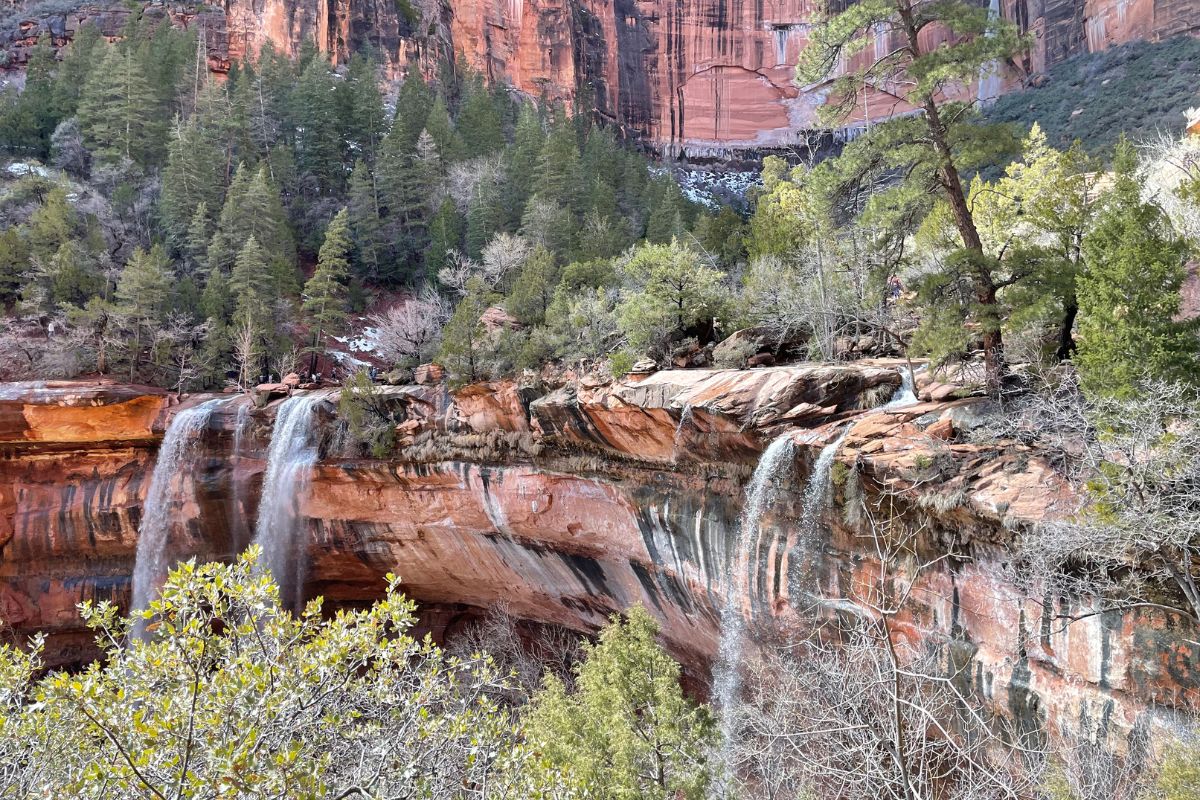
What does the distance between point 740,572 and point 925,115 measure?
9463 millimetres

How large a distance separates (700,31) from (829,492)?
61.4 m

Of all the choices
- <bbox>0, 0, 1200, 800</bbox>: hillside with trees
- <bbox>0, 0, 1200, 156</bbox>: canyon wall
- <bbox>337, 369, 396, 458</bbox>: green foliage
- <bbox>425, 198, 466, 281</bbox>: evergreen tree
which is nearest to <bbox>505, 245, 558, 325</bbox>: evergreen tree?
<bbox>0, 0, 1200, 800</bbox>: hillside with trees

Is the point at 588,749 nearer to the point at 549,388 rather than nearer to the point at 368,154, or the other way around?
the point at 549,388

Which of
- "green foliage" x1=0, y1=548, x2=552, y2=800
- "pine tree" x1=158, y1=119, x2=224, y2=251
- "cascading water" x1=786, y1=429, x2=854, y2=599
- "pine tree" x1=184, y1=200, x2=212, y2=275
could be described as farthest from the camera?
"pine tree" x1=158, y1=119, x2=224, y2=251

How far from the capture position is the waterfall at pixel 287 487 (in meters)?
21.5

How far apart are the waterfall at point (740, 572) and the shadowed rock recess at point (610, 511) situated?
20 cm

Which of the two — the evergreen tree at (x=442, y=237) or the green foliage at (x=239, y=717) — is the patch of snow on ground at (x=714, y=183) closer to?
the evergreen tree at (x=442, y=237)

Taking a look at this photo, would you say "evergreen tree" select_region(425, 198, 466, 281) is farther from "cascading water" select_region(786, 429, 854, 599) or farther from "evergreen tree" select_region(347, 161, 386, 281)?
"cascading water" select_region(786, 429, 854, 599)

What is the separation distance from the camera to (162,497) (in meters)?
22.2

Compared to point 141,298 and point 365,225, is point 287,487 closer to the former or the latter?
point 141,298

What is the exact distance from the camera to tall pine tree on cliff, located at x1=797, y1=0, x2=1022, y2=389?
34.9ft

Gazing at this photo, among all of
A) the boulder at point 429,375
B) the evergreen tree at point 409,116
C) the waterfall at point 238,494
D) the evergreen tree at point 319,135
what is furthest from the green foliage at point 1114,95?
the waterfall at point 238,494

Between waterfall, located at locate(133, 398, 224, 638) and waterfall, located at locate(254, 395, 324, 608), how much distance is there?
238cm

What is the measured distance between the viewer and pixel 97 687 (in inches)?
159
